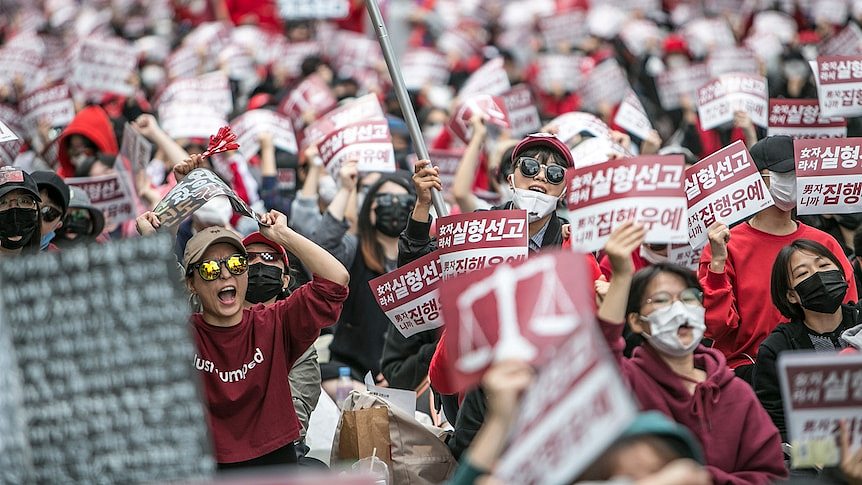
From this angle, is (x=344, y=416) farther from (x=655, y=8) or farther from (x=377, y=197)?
(x=655, y=8)

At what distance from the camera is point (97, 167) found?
10.4 m

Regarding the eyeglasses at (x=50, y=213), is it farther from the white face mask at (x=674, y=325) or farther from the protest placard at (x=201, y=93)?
the white face mask at (x=674, y=325)

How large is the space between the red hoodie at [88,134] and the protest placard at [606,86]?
4831 millimetres

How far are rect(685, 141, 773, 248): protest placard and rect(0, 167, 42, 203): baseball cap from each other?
11.6 feet

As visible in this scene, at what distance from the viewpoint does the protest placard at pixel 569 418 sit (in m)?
4.15

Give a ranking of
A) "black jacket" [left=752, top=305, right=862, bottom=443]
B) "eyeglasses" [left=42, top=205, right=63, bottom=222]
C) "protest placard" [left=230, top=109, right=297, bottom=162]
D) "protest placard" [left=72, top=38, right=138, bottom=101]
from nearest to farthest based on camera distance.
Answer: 1. "black jacket" [left=752, top=305, right=862, bottom=443]
2. "eyeglasses" [left=42, top=205, right=63, bottom=222]
3. "protest placard" [left=230, top=109, right=297, bottom=162]
4. "protest placard" [left=72, top=38, right=138, bottom=101]

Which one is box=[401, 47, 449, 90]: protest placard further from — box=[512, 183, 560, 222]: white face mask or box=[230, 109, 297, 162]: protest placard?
box=[512, 183, 560, 222]: white face mask

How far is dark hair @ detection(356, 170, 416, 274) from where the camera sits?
8898 millimetres

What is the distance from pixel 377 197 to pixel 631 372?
11.9ft

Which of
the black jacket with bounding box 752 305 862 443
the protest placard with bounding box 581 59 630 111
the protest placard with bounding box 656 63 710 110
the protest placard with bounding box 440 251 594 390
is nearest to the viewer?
the protest placard with bounding box 440 251 594 390

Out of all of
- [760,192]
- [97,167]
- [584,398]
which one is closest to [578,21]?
[97,167]

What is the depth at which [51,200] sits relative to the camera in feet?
27.1

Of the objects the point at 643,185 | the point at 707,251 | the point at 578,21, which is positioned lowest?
the point at 707,251

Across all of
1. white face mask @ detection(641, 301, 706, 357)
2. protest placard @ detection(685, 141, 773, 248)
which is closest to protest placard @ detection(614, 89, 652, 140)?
protest placard @ detection(685, 141, 773, 248)
